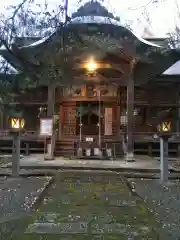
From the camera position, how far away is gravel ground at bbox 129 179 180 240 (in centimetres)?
494

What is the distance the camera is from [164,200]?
6645 mm

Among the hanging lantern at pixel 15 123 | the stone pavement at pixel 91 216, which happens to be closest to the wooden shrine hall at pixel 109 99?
the hanging lantern at pixel 15 123

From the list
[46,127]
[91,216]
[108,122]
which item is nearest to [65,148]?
[46,127]

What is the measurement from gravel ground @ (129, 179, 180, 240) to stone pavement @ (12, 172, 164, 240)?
0.18 metres

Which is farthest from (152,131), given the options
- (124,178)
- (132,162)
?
(124,178)

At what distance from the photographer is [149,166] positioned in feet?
37.8

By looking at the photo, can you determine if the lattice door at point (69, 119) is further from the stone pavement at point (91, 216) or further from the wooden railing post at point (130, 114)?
the stone pavement at point (91, 216)

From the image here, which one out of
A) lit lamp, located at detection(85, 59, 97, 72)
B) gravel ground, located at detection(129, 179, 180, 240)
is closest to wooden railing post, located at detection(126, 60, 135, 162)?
lit lamp, located at detection(85, 59, 97, 72)

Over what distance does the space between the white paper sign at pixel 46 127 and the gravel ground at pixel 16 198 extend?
3.63 meters

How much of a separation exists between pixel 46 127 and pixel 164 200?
283 inches

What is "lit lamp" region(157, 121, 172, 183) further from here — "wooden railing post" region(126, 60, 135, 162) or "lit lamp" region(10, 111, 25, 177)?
"wooden railing post" region(126, 60, 135, 162)

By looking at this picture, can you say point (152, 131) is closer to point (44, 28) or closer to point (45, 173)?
point (45, 173)

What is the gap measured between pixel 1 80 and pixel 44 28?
0.94 metres

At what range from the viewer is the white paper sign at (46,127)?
12.8 metres
